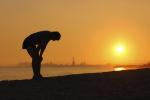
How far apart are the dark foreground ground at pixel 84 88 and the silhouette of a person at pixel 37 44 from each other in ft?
5.95

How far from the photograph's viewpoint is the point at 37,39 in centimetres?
2225

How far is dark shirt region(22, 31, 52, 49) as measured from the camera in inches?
874

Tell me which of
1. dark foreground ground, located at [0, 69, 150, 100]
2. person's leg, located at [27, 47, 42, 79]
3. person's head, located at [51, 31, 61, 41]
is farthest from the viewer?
person's leg, located at [27, 47, 42, 79]

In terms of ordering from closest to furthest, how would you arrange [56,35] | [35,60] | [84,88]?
[84,88] < [56,35] < [35,60]

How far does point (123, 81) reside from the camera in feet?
63.3

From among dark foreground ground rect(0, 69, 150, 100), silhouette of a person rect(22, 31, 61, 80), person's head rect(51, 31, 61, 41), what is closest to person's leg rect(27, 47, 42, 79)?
silhouette of a person rect(22, 31, 61, 80)

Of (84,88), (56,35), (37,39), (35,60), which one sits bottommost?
(84,88)

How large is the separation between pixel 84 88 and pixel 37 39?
5.13 metres

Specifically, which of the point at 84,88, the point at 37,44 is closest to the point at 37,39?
the point at 37,44

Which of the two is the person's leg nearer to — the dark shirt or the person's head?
the dark shirt

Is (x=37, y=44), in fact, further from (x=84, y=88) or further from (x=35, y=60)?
(x=84, y=88)

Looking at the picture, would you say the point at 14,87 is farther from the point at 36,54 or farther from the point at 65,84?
the point at 36,54

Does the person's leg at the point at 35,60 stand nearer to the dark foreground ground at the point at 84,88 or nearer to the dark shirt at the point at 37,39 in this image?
the dark shirt at the point at 37,39

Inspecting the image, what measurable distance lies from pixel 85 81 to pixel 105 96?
396cm
